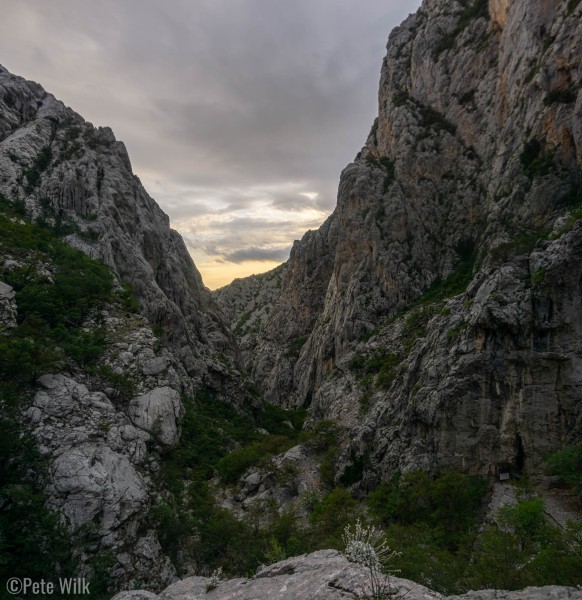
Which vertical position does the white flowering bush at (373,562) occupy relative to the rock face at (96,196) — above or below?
below

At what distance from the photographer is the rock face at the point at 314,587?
6656 mm

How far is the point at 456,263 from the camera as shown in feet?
181

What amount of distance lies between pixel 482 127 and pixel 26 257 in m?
59.0

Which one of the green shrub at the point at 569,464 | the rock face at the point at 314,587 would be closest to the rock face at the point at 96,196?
the rock face at the point at 314,587

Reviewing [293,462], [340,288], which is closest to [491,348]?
[293,462]

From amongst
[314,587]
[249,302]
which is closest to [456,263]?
[314,587]

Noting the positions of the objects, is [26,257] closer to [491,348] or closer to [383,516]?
[383,516]

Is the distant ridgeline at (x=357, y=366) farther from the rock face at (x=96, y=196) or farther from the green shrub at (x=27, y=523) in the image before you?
the rock face at (x=96, y=196)

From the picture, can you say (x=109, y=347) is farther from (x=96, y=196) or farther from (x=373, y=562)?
(x=373, y=562)

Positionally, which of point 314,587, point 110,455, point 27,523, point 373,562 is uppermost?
point 373,562

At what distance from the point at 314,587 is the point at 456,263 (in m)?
54.3

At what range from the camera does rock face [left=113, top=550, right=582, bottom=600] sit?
6656mm

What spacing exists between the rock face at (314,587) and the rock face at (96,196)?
3323cm

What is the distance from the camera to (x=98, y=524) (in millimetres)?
17547
